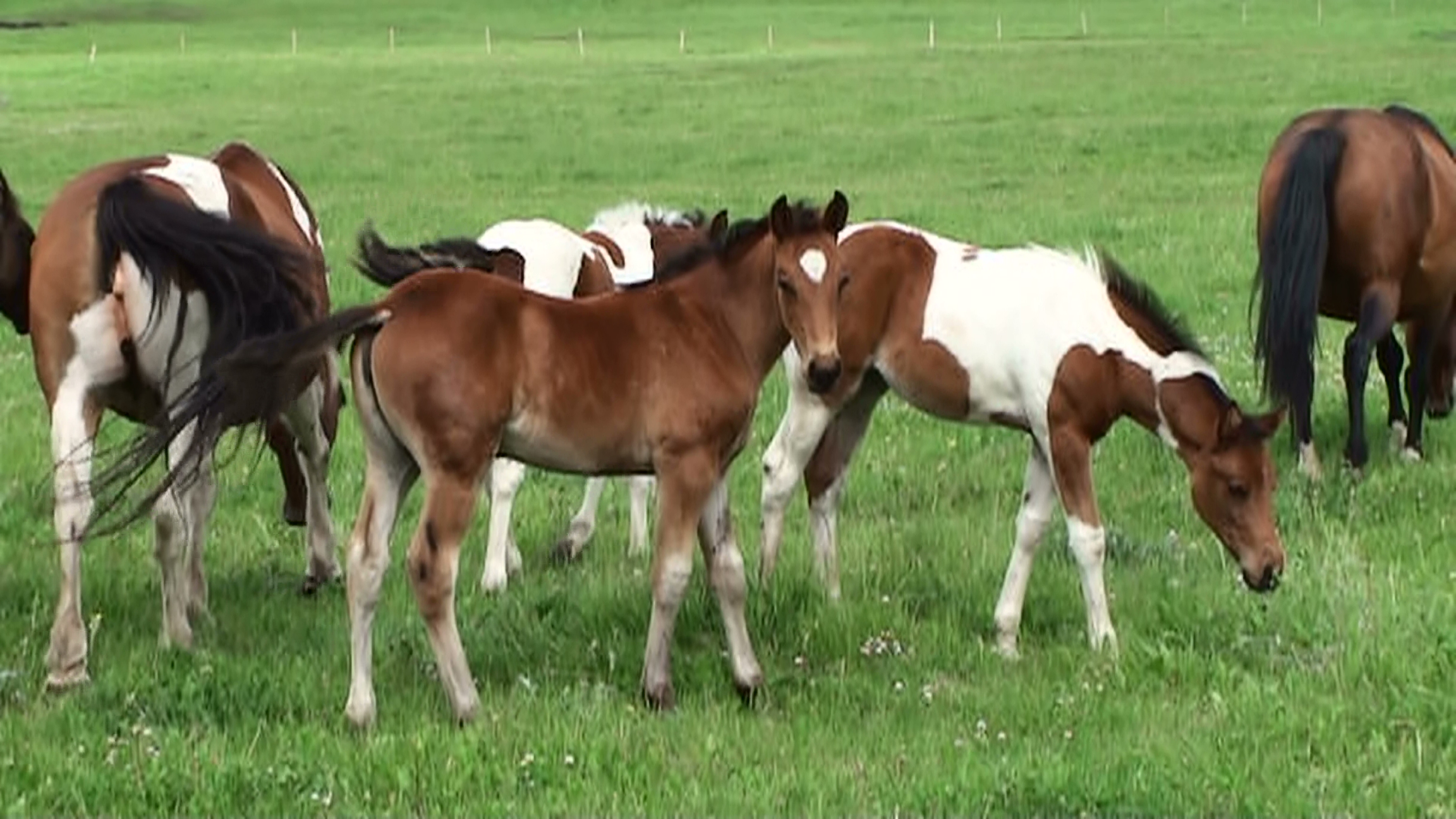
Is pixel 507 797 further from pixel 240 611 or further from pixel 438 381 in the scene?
pixel 240 611

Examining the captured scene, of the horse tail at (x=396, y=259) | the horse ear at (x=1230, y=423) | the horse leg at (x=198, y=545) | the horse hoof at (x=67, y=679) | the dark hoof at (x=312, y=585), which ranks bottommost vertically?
the dark hoof at (x=312, y=585)

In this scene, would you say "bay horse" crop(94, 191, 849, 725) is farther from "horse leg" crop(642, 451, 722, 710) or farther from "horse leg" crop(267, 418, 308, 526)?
"horse leg" crop(267, 418, 308, 526)

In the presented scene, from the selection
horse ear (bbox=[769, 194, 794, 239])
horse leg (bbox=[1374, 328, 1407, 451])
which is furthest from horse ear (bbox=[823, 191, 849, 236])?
horse leg (bbox=[1374, 328, 1407, 451])

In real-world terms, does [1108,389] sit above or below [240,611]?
above

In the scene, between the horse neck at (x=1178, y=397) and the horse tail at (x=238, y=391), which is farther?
the horse neck at (x=1178, y=397)

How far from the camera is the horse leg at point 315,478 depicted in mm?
8031

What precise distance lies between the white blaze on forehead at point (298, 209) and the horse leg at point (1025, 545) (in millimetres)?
3546

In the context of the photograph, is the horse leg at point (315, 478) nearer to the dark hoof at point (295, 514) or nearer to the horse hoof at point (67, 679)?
the dark hoof at point (295, 514)

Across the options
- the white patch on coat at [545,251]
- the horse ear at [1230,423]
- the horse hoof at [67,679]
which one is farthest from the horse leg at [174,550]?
the horse ear at [1230,423]

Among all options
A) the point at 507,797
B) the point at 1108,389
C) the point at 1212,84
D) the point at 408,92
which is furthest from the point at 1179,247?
the point at 408,92

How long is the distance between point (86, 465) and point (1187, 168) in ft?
67.1

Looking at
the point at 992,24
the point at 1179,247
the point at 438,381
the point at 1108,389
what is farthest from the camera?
the point at 992,24

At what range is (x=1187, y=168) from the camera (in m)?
24.8

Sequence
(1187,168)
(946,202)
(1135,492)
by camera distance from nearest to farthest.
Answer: (1135,492)
(946,202)
(1187,168)
